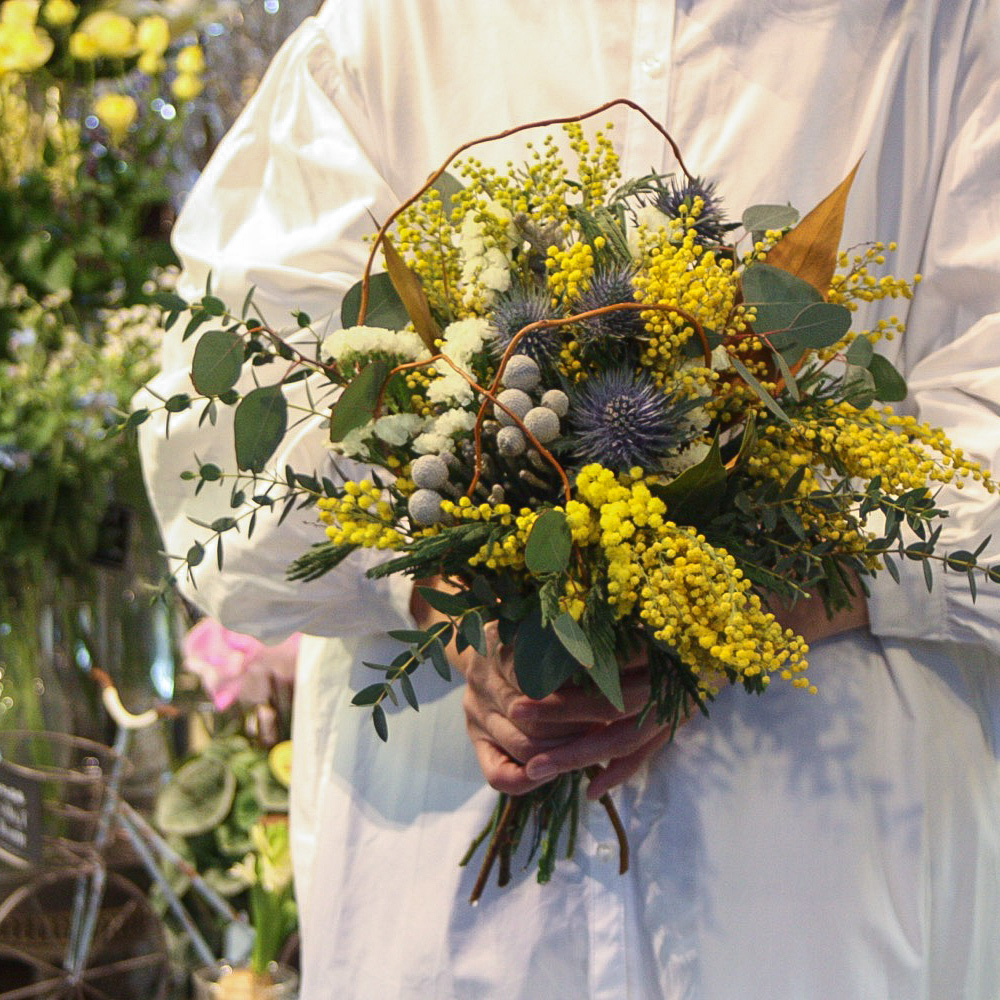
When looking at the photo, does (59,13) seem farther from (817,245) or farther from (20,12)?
(817,245)

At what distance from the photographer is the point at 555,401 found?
0.81m

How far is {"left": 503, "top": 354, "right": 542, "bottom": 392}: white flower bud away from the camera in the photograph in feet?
2.63

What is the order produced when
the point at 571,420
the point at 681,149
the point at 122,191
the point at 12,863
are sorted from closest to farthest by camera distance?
the point at 571,420, the point at 681,149, the point at 12,863, the point at 122,191

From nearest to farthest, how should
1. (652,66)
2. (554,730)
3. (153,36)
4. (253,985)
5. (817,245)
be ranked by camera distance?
(817,245)
(554,730)
(652,66)
(253,985)
(153,36)

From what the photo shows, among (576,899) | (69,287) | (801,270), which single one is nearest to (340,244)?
(801,270)

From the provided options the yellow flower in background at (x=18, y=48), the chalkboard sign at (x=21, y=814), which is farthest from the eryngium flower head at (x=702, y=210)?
the yellow flower in background at (x=18, y=48)

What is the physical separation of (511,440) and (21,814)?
4.05 ft

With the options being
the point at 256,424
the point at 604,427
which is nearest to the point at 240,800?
the point at 256,424

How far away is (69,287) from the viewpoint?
2.01m

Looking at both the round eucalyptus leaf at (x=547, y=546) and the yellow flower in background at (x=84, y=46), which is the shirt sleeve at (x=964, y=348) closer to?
the round eucalyptus leaf at (x=547, y=546)

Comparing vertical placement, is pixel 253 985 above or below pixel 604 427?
below

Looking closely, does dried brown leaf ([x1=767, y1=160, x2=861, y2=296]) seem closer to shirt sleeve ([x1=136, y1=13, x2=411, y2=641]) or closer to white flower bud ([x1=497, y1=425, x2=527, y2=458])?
white flower bud ([x1=497, y1=425, x2=527, y2=458])

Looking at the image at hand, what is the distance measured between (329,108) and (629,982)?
0.81 m

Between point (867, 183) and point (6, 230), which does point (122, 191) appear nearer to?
point (6, 230)
